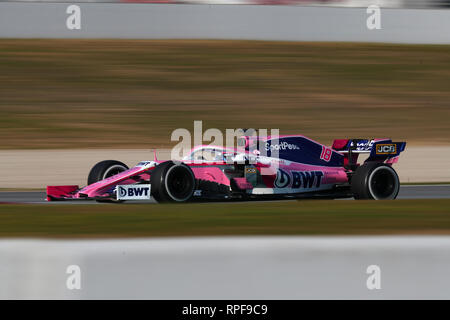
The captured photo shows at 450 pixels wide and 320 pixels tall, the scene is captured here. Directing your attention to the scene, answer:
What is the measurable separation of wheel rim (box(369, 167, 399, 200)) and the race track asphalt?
37.4 inches

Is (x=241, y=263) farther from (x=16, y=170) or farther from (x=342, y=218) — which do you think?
(x=16, y=170)

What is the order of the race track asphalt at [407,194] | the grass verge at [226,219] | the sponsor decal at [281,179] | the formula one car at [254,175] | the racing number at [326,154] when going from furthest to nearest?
1. the race track asphalt at [407,194]
2. the racing number at [326,154]
3. the sponsor decal at [281,179]
4. the formula one car at [254,175]
5. the grass verge at [226,219]

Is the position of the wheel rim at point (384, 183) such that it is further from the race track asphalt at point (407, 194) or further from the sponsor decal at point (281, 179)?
the sponsor decal at point (281, 179)

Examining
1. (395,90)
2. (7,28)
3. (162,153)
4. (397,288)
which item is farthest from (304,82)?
(397,288)

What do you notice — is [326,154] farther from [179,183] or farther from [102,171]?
[102,171]

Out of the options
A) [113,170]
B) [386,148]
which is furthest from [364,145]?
[113,170]

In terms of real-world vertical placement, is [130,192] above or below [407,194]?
below

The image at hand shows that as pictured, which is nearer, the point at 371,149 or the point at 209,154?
the point at 209,154

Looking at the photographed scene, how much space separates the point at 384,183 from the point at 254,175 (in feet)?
6.48

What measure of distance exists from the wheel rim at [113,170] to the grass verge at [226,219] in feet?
4.34

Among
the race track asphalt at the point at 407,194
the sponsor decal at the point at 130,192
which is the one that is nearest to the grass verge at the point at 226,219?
the sponsor decal at the point at 130,192

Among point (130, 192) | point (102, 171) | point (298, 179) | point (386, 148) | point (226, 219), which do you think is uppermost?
point (386, 148)

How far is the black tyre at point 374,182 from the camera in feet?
34.2

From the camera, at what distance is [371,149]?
434 inches
